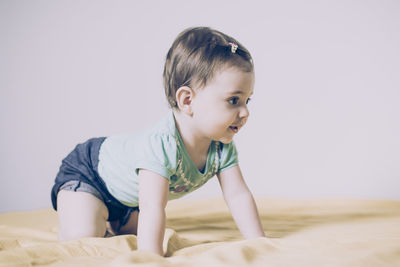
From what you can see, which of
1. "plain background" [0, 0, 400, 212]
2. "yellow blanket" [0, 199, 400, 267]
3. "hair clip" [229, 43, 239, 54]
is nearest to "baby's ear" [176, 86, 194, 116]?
"hair clip" [229, 43, 239, 54]

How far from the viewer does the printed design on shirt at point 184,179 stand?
1117 mm

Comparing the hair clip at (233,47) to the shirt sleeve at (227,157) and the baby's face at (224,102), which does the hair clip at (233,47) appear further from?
the shirt sleeve at (227,157)

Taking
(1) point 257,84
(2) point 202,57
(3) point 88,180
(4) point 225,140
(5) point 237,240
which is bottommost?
(5) point 237,240

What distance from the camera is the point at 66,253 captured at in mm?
942

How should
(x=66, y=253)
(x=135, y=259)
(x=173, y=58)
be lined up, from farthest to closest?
(x=173, y=58) → (x=66, y=253) → (x=135, y=259)

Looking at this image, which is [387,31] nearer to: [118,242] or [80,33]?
[80,33]

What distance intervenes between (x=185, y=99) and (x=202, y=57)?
11cm

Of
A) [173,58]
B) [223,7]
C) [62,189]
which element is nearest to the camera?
[173,58]

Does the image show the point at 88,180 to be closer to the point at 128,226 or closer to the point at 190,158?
the point at 128,226

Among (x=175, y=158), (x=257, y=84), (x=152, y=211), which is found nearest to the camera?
(x=152, y=211)

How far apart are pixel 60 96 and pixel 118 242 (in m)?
1.36

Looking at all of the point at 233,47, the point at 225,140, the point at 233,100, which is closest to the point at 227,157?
the point at 225,140

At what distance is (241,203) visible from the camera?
3.71 ft

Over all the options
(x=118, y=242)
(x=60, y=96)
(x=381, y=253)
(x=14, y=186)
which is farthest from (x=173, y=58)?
(x=14, y=186)
